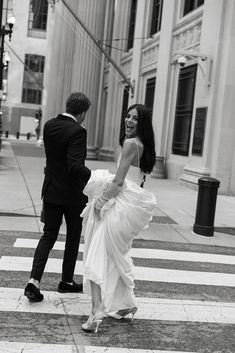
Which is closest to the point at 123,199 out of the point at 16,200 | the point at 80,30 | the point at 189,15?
the point at 16,200

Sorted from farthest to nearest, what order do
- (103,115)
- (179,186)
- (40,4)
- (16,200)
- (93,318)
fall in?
(40,4)
(103,115)
(179,186)
(16,200)
(93,318)

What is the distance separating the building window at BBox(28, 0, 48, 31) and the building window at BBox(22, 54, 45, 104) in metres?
4.10

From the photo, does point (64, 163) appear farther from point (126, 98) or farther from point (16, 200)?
point (126, 98)

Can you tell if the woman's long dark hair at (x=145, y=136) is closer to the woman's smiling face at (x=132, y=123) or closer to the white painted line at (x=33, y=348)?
the woman's smiling face at (x=132, y=123)

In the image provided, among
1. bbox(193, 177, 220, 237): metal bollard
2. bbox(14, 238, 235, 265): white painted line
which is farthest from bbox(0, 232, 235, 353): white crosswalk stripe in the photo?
bbox(193, 177, 220, 237): metal bollard

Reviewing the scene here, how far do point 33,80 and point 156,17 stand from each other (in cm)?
4965

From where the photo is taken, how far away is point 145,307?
488 cm

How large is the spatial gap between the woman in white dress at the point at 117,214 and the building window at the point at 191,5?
14524mm

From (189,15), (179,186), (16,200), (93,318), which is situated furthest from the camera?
(189,15)

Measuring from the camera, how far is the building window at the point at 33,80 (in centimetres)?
6975

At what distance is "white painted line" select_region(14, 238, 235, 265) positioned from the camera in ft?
23.4

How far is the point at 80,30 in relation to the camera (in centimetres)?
2798

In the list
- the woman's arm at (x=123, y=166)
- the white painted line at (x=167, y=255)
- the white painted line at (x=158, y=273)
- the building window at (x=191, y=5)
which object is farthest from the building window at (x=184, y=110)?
the woman's arm at (x=123, y=166)

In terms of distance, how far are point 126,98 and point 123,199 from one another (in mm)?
22477
